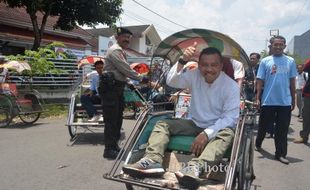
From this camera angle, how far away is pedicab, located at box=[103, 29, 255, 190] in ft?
11.1

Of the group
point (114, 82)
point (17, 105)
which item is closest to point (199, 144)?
point (114, 82)

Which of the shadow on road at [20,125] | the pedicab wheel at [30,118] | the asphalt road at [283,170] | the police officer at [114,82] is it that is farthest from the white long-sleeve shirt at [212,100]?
the pedicab wheel at [30,118]

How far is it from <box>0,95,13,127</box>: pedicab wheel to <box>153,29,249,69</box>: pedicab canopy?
18.6 ft

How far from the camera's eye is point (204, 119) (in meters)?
4.22

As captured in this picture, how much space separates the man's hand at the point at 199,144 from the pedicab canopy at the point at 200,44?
1.13 metres

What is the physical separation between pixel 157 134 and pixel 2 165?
3.14 m

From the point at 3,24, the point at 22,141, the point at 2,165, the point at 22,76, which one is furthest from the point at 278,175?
the point at 3,24

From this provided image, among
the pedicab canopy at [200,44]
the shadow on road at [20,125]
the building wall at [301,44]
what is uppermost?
the building wall at [301,44]

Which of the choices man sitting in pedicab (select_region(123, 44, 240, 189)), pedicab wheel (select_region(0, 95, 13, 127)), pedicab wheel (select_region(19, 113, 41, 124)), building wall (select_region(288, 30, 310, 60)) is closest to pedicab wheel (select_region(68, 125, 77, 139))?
pedicab wheel (select_region(0, 95, 13, 127))

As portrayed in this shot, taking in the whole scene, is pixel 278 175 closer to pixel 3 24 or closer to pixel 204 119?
pixel 204 119

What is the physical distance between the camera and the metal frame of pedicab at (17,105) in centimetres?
935

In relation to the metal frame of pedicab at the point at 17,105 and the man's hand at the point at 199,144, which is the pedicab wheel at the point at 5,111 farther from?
the man's hand at the point at 199,144

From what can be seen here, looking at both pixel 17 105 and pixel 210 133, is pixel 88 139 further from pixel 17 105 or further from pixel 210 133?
pixel 210 133

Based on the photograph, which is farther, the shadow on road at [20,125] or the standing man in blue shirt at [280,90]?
the shadow on road at [20,125]
